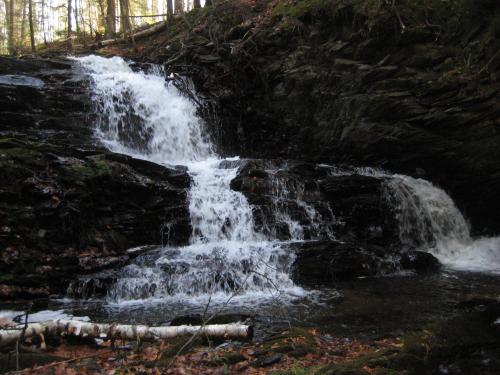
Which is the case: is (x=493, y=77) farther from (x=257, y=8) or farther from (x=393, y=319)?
(x=257, y=8)

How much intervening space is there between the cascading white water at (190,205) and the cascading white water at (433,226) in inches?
160

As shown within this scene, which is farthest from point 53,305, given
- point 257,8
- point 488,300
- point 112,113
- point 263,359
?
point 257,8

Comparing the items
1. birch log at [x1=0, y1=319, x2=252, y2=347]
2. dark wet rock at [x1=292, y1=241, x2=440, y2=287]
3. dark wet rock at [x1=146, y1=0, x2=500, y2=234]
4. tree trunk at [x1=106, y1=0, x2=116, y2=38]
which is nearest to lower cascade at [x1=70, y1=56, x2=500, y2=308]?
dark wet rock at [x1=292, y1=241, x2=440, y2=287]

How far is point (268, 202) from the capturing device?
1045 centimetres

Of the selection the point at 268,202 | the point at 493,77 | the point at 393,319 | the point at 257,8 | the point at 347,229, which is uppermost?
the point at 257,8

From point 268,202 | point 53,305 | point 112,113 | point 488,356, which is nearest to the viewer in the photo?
point 488,356

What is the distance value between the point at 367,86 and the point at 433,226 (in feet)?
14.8

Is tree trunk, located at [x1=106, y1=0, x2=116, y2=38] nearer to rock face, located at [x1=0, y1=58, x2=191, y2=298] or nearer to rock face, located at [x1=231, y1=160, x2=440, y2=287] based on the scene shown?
rock face, located at [x1=0, y1=58, x2=191, y2=298]

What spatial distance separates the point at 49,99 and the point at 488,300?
1348 cm

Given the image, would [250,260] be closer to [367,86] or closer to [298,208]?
[298,208]

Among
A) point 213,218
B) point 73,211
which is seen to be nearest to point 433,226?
point 213,218

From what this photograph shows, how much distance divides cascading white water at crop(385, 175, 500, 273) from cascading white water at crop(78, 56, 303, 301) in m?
4.06

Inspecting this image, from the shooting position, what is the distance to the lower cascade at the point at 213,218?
810 cm

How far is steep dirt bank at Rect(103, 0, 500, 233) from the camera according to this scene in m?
11.1
